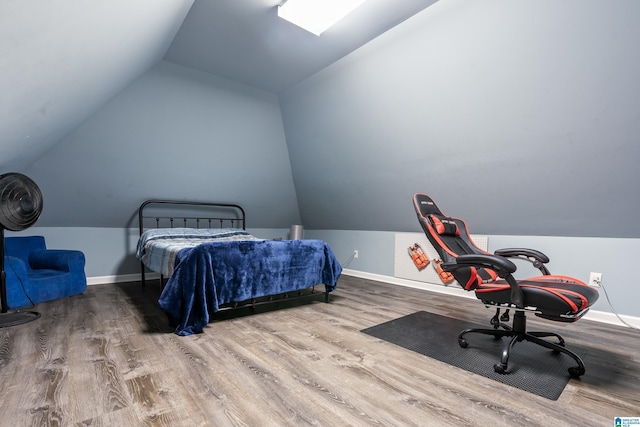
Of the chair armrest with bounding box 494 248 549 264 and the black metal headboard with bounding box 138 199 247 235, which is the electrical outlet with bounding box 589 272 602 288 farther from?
the black metal headboard with bounding box 138 199 247 235

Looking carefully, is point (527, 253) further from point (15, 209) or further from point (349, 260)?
point (15, 209)

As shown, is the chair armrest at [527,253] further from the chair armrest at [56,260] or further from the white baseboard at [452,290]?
the chair armrest at [56,260]

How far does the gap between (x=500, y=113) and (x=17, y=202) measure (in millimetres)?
3833

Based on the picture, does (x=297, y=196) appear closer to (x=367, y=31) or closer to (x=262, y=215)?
(x=262, y=215)

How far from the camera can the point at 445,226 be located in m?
2.20

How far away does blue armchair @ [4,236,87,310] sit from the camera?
9.45 feet

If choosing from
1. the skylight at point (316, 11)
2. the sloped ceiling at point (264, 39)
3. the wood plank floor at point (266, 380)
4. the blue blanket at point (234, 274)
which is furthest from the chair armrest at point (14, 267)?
the skylight at point (316, 11)

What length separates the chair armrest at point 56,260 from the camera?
333cm

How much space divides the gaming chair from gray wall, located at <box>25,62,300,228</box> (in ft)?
9.14

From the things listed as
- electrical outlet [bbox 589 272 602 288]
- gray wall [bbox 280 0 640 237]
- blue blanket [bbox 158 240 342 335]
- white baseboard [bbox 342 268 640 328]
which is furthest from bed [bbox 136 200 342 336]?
electrical outlet [bbox 589 272 602 288]

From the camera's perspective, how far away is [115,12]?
1735 mm

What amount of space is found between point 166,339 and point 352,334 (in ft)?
4.30

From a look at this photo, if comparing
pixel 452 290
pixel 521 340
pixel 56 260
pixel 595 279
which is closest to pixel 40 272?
pixel 56 260

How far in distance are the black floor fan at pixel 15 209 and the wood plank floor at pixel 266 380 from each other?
1.16ft
